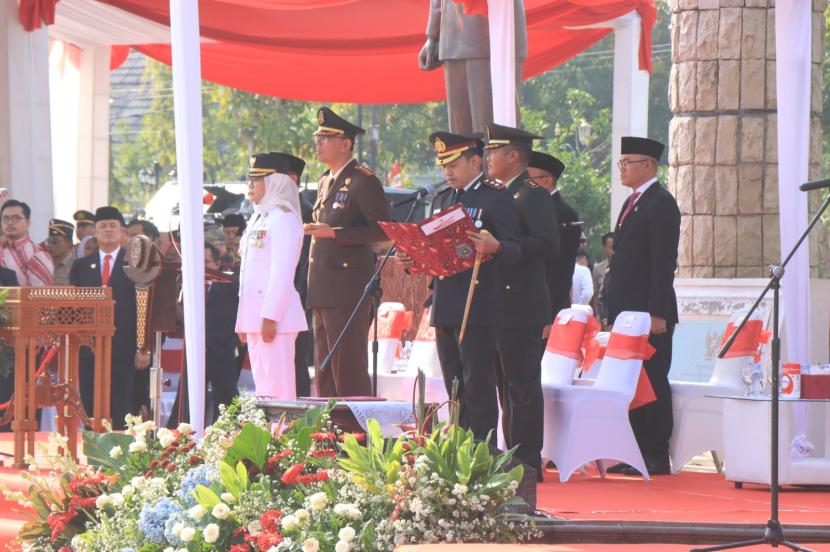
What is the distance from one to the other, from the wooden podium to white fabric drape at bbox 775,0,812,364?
140 inches

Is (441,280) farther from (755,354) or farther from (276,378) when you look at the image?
(755,354)

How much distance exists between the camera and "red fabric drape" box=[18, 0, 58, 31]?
12.0 metres

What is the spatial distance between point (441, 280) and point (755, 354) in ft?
7.41

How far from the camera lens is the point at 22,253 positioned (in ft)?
33.9

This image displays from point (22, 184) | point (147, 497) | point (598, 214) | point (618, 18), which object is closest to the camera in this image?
point (147, 497)

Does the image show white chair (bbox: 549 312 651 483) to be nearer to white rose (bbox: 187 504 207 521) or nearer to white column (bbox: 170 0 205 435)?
white column (bbox: 170 0 205 435)

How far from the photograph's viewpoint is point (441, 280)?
23.0 ft

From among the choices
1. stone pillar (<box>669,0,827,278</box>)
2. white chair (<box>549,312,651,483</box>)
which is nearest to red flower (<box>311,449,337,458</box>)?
white chair (<box>549,312,651,483</box>)

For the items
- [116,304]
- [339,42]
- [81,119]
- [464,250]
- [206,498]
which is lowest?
[206,498]

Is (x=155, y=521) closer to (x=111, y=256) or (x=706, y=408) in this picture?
(x=706, y=408)

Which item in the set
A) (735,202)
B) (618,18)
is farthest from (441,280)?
(618,18)

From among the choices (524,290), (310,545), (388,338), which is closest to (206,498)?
(310,545)

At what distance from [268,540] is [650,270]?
3.74m

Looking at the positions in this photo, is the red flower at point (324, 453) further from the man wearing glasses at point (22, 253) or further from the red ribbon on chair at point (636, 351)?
the man wearing glasses at point (22, 253)
